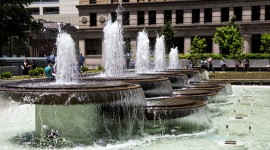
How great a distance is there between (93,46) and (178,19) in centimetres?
1362

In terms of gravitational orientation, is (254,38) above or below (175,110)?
above

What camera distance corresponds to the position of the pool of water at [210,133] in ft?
41.8

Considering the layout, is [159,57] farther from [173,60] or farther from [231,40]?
[231,40]

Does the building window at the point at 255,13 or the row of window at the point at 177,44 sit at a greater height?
the building window at the point at 255,13

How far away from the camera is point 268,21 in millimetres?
57656

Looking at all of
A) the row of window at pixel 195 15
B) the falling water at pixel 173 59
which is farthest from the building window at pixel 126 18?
the falling water at pixel 173 59

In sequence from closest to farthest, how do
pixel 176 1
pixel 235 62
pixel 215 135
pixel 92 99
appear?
pixel 92 99
pixel 215 135
pixel 235 62
pixel 176 1

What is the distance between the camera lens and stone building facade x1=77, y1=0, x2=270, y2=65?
58531 millimetres

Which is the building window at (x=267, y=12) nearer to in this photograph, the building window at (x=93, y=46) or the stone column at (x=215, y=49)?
the stone column at (x=215, y=49)

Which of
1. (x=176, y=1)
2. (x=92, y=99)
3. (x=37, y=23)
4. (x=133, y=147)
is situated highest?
(x=176, y=1)

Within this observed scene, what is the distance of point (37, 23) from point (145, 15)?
21.1m

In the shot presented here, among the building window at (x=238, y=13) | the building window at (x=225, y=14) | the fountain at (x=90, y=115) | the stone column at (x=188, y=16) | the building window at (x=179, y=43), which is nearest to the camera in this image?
the fountain at (x=90, y=115)

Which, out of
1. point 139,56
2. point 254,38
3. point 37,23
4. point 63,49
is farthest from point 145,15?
point 63,49

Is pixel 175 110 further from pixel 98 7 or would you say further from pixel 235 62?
pixel 98 7
